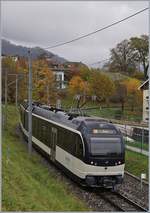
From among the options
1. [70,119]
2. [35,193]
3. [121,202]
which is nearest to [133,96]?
[70,119]

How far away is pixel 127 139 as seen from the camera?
29516mm

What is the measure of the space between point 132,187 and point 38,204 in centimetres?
669

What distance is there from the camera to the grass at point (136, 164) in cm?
2057

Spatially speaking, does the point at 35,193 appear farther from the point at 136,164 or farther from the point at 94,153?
the point at 136,164

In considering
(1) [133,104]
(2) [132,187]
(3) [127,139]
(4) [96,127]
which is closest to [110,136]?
(4) [96,127]

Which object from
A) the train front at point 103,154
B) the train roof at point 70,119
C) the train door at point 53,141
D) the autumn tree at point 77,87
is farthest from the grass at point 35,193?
the autumn tree at point 77,87

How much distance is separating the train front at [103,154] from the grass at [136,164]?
185 inches

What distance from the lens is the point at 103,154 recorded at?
51.0ft

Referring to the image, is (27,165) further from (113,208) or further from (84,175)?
(113,208)

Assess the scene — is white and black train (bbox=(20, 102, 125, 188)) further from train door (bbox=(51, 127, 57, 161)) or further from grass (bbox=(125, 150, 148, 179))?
grass (bbox=(125, 150, 148, 179))

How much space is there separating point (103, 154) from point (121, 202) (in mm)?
1832

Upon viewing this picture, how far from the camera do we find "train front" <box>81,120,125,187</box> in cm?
1530

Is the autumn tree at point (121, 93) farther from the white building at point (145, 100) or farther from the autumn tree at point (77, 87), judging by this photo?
the autumn tree at point (77, 87)

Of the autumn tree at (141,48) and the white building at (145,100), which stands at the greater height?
the autumn tree at (141,48)
